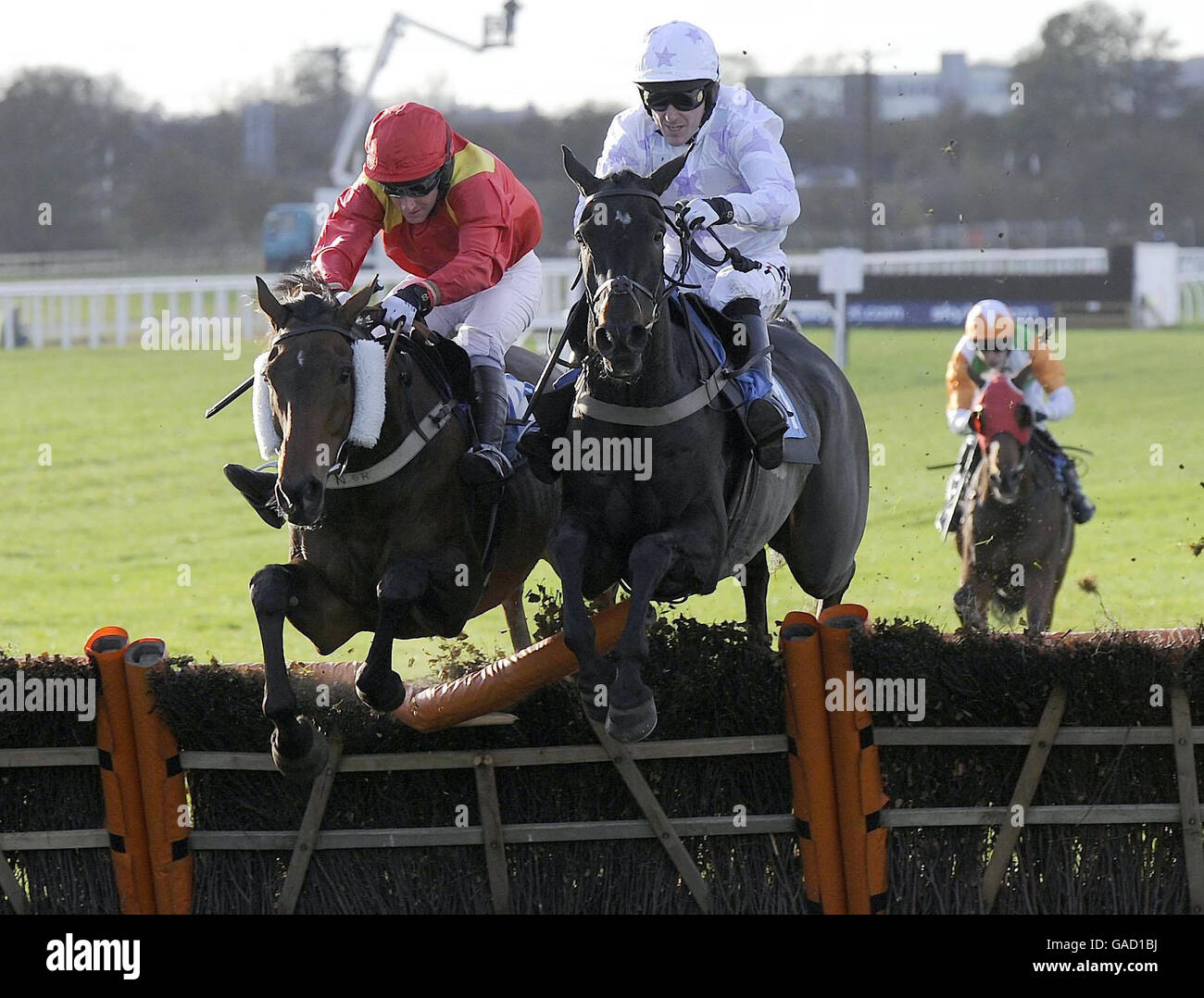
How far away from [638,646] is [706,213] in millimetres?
1207

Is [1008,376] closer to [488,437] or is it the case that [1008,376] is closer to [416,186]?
[488,437]

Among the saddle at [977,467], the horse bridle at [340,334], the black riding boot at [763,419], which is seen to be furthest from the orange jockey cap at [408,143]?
the saddle at [977,467]

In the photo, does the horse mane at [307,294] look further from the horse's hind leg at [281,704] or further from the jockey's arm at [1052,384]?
the jockey's arm at [1052,384]

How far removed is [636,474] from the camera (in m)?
4.25

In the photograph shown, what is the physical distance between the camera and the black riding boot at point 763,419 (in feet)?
14.7

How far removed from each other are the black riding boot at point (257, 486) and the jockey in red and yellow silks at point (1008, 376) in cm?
388

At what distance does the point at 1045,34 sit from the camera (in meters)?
42.3

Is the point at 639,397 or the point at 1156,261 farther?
the point at 1156,261
